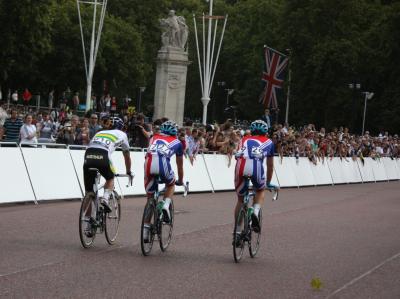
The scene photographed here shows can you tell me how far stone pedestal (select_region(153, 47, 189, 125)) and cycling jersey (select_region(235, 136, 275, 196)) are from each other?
36829 mm

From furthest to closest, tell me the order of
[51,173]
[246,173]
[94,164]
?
[51,173], [94,164], [246,173]

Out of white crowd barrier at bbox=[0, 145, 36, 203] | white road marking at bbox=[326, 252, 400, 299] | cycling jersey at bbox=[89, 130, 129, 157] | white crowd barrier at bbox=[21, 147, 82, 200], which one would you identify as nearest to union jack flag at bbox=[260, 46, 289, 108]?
white crowd barrier at bbox=[21, 147, 82, 200]

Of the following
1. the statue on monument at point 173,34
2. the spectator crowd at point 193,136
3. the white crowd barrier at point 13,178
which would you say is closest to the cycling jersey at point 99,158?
the spectator crowd at point 193,136

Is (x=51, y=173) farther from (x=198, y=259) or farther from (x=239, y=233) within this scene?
(x=239, y=233)

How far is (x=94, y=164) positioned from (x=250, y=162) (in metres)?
2.09

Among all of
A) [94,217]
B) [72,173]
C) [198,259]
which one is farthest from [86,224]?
[72,173]

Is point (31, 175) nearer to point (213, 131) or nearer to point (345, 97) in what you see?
point (213, 131)

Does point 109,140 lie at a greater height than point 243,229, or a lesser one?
greater

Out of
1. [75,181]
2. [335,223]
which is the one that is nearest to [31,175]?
[75,181]

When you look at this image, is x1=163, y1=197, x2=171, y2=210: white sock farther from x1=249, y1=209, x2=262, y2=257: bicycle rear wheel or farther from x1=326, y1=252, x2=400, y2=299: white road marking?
x1=326, y1=252, x2=400, y2=299: white road marking

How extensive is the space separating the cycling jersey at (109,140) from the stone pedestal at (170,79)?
119ft

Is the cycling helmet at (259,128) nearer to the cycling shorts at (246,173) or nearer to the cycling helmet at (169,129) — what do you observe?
the cycling shorts at (246,173)

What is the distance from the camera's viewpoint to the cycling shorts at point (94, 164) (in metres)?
14.3

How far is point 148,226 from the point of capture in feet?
44.5
